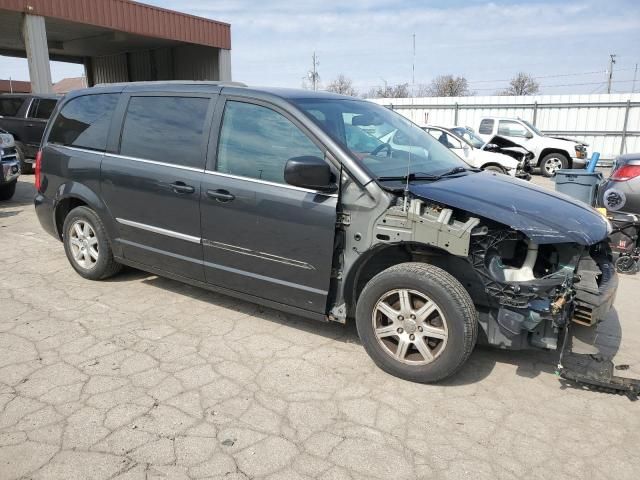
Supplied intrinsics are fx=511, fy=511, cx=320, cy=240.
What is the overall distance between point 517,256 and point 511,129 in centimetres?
1474

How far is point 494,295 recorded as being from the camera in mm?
3143

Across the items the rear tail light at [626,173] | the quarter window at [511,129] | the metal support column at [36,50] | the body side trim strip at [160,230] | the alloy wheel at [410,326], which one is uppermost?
the metal support column at [36,50]

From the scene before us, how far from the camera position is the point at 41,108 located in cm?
1260

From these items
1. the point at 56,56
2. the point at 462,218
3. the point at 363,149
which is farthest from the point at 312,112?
the point at 56,56

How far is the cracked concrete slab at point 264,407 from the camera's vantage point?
2.52 metres

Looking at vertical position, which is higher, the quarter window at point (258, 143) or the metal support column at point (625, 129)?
the metal support column at point (625, 129)

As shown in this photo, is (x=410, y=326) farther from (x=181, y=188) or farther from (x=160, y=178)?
(x=160, y=178)

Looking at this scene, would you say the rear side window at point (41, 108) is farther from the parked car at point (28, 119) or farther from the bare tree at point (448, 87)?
the bare tree at point (448, 87)

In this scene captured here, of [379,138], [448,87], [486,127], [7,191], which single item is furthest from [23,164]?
[448,87]

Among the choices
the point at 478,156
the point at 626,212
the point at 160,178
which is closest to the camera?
the point at 160,178

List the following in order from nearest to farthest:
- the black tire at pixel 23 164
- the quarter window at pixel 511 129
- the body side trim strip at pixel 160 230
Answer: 1. the body side trim strip at pixel 160 230
2. the black tire at pixel 23 164
3. the quarter window at pixel 511 129

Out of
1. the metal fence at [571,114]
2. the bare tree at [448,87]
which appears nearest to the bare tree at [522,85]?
the bare tree at [448,87]

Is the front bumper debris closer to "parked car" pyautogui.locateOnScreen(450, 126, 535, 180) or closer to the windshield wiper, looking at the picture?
the windshield wiper

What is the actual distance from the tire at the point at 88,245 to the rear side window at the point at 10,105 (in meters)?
9.73
